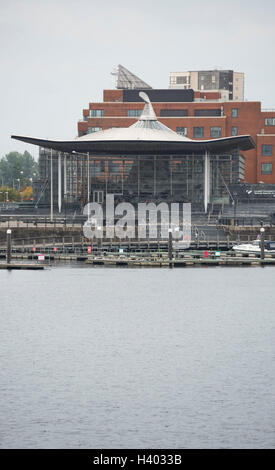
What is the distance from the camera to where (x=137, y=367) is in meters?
53.4

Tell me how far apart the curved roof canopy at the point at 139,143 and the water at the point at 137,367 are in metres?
69.3

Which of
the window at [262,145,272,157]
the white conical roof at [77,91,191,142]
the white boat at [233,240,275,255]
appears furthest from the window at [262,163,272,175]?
the white boat at [233,240,275,255]

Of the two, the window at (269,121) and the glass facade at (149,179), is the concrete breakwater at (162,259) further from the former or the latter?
the window at (269,121)

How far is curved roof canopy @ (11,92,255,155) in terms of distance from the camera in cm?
15988

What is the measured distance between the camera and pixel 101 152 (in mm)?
170000

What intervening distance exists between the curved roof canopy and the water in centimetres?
A: 6932

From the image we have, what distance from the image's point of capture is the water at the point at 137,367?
40.5 meters

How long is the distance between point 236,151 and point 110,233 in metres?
49.3

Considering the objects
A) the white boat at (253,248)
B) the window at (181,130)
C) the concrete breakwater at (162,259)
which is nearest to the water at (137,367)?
the concrete breakwater at (162,259)

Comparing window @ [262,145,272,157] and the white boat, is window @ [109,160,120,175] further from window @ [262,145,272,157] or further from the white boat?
the white boat

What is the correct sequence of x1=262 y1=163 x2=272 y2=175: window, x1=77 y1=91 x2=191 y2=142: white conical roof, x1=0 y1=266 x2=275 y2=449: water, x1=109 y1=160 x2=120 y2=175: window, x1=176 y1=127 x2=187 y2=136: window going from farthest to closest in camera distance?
1. x1=176 y1=127 x2=187 y2=136: window
2. x1=262 y1=163 x2=272 y2=175: window
3. x1=109 y1=160 x2=120 y2=175: window
4. x1=77 y1=91 x2=191 y2=142: white conical roof
5. x1=0 y1=266 x2=275 y2=449: water

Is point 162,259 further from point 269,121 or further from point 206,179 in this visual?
point 269,121
